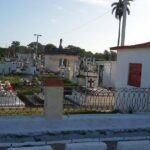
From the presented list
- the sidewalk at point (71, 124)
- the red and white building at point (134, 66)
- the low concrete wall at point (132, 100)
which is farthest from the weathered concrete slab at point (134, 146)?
the red and white building at point (134, 66)

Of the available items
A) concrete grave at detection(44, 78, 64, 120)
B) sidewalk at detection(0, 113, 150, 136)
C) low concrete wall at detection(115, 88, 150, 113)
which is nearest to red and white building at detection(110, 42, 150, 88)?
low concrete wall at detection(115, 88, 150, 113)

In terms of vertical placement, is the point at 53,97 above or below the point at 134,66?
below

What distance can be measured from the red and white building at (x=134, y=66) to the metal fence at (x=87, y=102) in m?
0.39

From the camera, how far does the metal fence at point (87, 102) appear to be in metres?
13.9

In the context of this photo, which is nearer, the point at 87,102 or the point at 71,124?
the point at 71,124

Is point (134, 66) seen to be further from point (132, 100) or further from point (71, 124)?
point (71, 124)

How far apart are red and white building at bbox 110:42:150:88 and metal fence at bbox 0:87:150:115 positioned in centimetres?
39

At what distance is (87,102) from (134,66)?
15.9 feet

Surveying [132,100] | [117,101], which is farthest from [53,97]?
[117,101]

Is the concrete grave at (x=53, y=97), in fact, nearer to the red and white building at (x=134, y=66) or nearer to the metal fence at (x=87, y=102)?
the metal fence at (x=87, y=102)

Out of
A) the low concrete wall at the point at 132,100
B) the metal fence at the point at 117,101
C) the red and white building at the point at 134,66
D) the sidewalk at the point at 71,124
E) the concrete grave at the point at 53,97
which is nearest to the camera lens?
the sidewalk at the point at 71,124

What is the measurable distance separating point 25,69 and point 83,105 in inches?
1005

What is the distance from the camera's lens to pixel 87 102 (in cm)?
1900

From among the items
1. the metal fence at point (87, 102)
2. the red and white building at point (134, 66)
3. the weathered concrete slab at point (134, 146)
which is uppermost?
the red and white building at point (134, 66)
